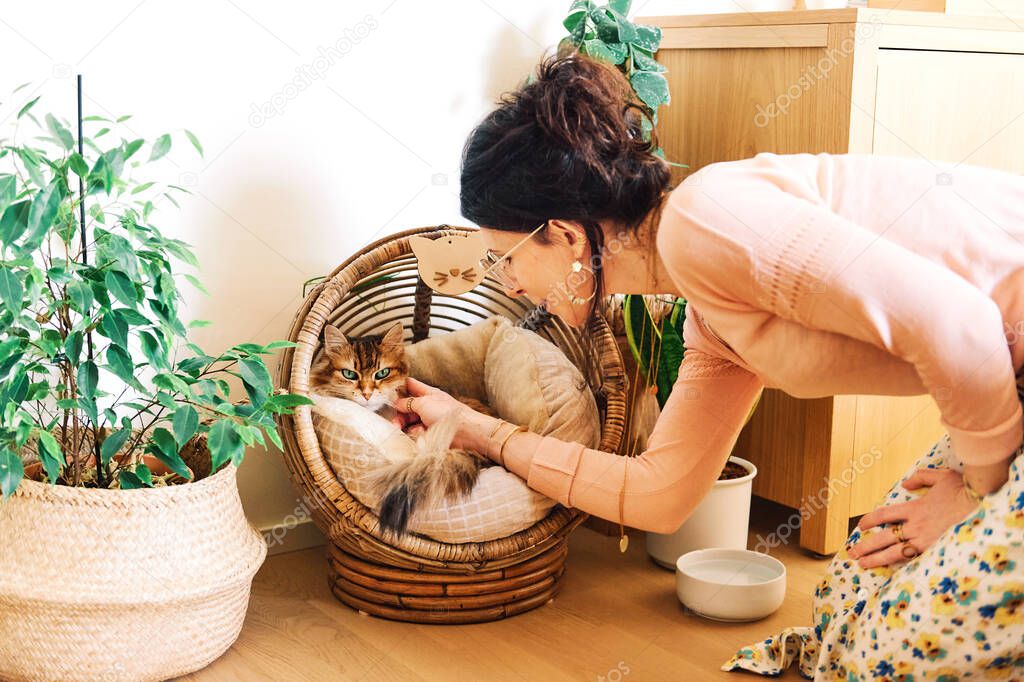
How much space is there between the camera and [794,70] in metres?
1.95

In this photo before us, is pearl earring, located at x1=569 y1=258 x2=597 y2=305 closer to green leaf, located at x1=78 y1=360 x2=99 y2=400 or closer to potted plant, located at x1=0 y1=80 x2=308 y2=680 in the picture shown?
potted plant, located at x1=0 y1=80 x2=308 y2=680

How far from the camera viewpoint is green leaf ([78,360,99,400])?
1.41 m

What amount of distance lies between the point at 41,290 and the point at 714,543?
47.9 inches

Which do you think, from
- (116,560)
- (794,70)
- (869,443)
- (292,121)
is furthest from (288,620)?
(794,70)

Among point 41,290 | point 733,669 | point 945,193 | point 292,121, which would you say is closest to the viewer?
point 945,193

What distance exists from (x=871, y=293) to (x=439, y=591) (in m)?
0.93

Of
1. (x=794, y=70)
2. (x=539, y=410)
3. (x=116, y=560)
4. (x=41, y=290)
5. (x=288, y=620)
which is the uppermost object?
(x=794, y=70)

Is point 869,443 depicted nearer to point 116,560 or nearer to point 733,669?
point 733,669

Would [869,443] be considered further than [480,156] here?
Yes

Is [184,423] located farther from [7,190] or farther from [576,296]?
[576,296]

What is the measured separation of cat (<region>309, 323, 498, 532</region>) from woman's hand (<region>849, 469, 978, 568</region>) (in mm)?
601

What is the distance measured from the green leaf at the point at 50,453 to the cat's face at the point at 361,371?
21.8 inches

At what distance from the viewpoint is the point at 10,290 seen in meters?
1.31

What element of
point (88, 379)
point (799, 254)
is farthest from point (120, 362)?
point (799, 254)
